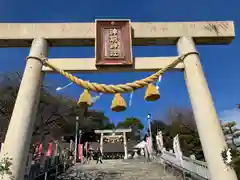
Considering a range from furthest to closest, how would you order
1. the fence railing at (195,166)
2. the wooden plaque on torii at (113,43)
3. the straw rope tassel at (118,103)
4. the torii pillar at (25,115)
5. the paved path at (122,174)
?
the paved path at (122,174)
the fence railing at (195,166)
the wooden plaque on torii at (113,43)
the straw rope tassel at (118,103)
the torii pillar at (25,115)

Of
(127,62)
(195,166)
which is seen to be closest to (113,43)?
(127,62)

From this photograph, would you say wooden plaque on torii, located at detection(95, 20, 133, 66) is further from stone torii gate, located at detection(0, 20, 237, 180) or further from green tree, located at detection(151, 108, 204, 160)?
green tree, located at detection(151, 108, 204, 160)

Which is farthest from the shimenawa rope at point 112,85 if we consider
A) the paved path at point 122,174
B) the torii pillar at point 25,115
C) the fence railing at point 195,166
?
the paved path at point 122,174

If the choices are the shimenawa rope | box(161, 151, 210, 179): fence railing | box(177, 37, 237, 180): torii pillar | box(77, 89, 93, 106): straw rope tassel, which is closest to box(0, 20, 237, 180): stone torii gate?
box(177, 37, 237, 180): torii pillar

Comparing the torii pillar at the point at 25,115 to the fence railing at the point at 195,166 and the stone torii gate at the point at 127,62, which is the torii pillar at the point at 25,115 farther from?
the fence railing at the point at 195,166

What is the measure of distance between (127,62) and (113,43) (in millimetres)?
512

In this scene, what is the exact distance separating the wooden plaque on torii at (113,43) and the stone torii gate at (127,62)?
78 millimetres

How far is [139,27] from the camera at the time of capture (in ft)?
14.7

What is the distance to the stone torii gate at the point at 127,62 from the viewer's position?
11.3 feet

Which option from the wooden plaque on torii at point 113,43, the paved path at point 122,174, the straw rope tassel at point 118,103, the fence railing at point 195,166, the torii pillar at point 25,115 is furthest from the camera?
the paved path at point 122,174

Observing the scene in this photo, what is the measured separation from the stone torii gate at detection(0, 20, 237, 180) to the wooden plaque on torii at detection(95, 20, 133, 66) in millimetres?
78

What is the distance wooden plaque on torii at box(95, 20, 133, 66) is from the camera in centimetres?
414

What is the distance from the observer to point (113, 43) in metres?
4.31

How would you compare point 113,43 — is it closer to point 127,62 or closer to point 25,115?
point 127,62
